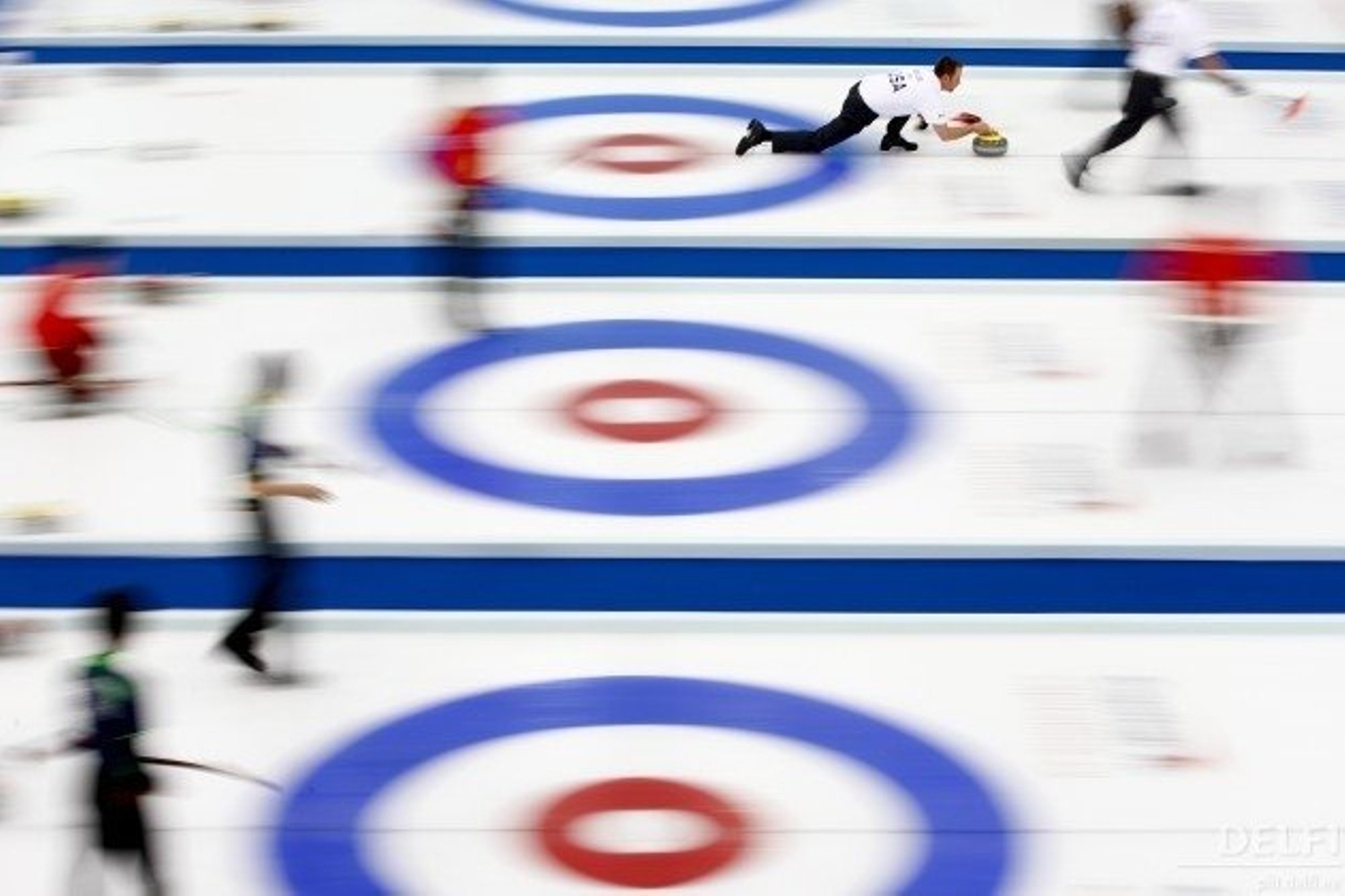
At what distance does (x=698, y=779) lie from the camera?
853cm

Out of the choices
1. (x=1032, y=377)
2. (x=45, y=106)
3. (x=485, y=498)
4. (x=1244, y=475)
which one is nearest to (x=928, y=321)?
(x=1032, y=377)

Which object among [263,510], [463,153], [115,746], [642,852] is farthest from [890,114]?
[115,746]

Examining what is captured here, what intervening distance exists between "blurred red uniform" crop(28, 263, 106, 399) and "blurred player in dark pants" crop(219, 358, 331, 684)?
2547 mm

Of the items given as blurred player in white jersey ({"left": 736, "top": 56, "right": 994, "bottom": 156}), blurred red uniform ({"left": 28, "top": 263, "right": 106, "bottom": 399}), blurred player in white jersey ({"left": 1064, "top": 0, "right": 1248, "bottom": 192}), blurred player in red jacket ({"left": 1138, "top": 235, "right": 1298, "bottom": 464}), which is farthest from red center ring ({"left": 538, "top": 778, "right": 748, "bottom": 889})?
blurred player in white jersey ({"left": 1064, "top": 0, "right": 1248, "bottom": 192})

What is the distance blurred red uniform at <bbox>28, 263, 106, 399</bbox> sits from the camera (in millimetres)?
11312

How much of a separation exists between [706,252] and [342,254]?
1.94 meters

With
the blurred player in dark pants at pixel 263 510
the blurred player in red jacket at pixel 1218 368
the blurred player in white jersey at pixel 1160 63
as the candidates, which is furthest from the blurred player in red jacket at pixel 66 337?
the blurred player in white jersey at pixel 1160 63

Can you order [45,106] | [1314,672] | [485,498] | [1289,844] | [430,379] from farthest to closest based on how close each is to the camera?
[45,106], [430,379], [485,498], [1314,672], [1289,844]

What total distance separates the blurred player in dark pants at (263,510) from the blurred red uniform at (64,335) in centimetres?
255

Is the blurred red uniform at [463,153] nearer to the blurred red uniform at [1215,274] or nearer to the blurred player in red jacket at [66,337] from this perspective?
the blurred player in red jacket at [66,337]

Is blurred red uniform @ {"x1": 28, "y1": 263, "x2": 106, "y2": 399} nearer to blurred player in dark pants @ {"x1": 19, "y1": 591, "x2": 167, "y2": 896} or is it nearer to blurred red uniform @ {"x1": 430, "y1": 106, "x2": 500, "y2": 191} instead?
blurred red uniform @ {"x1": 430, "y1": 106, "x2": 500, "y2": 191}

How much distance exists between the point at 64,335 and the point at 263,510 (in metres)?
2.98

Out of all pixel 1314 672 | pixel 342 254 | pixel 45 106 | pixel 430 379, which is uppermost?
pixel 45 106

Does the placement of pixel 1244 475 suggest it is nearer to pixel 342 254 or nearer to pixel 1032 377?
pixel 1032 377
